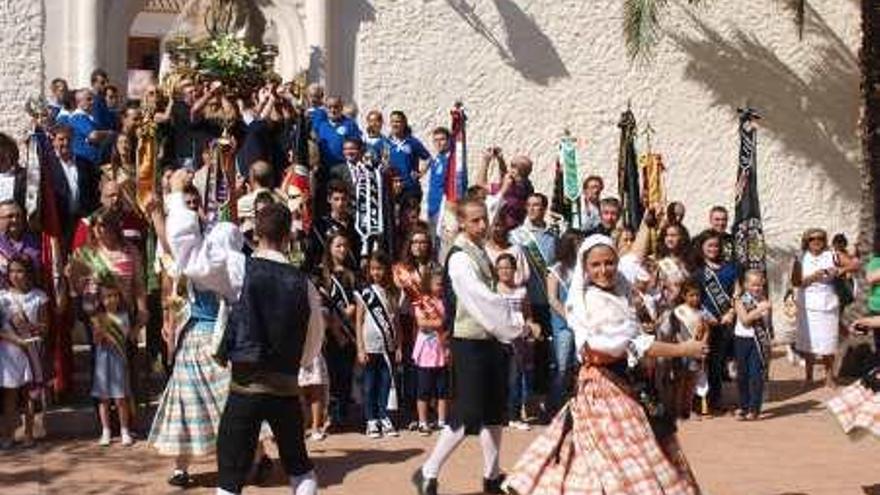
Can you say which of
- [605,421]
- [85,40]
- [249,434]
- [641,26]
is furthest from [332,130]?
[605,421]

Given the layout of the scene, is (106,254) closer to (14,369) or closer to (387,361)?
(14,369)

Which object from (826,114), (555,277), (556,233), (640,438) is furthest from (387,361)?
(826,114)

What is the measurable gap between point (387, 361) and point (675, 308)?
2691 mm

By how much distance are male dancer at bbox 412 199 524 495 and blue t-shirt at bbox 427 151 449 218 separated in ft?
16.3

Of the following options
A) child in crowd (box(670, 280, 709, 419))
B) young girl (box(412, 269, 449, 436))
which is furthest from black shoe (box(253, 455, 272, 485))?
child in crowd (box(670, 280, 709, 419))

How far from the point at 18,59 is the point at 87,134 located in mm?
2084

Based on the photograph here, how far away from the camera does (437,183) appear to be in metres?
13.3

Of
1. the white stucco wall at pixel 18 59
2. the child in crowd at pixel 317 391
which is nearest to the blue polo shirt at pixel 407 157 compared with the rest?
the child in crowd at pixel 317 391

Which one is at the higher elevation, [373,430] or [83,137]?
[83,137]

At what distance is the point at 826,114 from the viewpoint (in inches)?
642

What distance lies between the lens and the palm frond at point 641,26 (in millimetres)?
14766

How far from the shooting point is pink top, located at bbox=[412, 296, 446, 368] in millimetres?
10320

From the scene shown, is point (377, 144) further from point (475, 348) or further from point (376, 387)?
point (475, 348)

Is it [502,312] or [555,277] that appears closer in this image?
[502,312]
